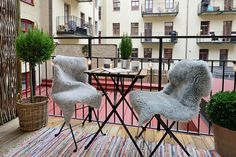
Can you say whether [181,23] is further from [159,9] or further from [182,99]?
[182,99]

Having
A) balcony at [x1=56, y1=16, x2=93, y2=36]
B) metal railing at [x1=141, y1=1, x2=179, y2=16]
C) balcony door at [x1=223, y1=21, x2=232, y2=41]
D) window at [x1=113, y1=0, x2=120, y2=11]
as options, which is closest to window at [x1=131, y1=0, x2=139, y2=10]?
metal railing at [x1=141, y1=1, x2=179, y2=16]

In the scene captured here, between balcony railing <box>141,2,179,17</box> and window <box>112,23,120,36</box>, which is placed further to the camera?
window <box>112,23,120,36</box>

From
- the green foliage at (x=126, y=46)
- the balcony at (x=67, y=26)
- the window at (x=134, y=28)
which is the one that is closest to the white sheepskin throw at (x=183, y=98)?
the green foliage at (x=126, y=46)

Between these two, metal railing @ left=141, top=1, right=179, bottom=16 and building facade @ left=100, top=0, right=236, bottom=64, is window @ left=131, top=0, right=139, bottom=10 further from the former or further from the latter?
metal railing @ left=141, top=1, right=179, bottom=16

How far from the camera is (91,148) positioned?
1.96m

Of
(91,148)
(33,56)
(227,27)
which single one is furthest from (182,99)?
(227,27)

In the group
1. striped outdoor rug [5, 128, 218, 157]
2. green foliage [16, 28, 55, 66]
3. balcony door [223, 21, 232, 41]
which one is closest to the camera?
striped outdoor rug [5, 128, 218, 157]

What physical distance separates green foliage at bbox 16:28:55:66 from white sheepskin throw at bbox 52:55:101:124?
0.25 metres

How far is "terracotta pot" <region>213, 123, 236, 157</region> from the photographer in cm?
167

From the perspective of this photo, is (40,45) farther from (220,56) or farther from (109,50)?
(220,56)

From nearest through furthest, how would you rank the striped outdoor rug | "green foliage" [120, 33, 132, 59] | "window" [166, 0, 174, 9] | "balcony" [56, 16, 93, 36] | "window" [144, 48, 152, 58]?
1. the striped outdoor rug
2. "green foliage" [120, 33, 132, 59]
3. "balcony" [56, 16, 93, 36]
4. "window" [166, 0, 174, 9]
5. "window" [144, 48, 152, 58]

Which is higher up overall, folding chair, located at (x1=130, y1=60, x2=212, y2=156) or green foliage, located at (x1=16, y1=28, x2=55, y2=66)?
green foliage, located at (x1=16, y1=28, x2=55, y2=66)

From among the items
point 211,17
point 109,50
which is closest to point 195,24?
point 211,17

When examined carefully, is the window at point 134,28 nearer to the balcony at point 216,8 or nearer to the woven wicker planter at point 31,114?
the balcony at point 216,8
